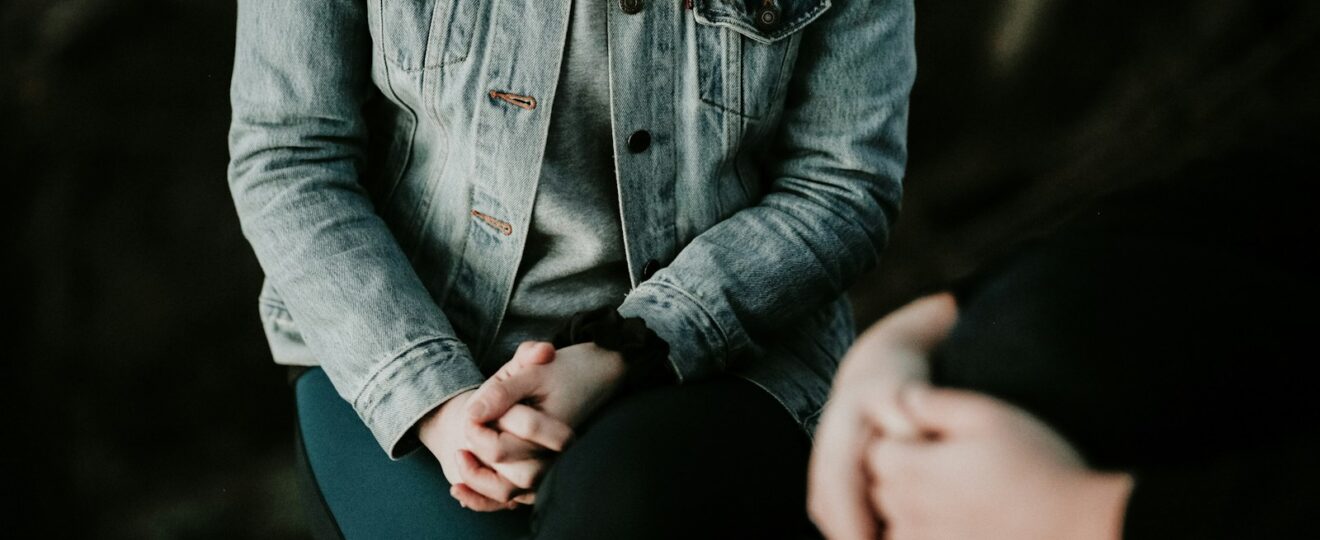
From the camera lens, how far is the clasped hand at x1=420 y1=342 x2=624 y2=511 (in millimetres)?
449

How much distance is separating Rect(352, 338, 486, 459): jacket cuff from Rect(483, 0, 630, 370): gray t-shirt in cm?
7

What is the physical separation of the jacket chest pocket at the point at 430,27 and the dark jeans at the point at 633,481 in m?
0.20

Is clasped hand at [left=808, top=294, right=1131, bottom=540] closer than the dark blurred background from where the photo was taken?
Yes

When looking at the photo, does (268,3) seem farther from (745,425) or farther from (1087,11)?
(1087,11)

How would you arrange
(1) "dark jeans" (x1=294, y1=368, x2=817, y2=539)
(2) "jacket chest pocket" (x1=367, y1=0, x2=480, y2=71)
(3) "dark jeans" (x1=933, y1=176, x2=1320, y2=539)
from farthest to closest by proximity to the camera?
(2) "jacket chest pocket" (x1=367, y1=0, x2=480, y2=71)
(1) "dark jeans" (x1=294, y1=368, x2=817, y2=539)
(3) "dark jeans" (x1=933, y1=176, x2=1320, y2=539)

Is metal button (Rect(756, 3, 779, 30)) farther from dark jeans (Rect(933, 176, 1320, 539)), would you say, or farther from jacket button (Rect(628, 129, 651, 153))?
dark jeans (Rect(933, 176, 1320, 539))

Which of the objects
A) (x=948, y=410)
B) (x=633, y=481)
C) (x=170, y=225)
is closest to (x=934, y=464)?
(x=948, y=410)

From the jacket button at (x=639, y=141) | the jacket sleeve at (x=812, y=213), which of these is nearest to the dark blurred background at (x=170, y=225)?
the jacket sleeve at (x=812, y=213)

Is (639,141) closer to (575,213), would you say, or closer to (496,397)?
(575,213)

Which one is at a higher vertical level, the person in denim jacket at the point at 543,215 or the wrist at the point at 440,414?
the person in denim jacket at the point at 543,215

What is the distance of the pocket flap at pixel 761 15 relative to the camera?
52 cm

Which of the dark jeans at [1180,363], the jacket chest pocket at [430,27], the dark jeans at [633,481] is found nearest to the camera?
the dark jeans at [1180,363]

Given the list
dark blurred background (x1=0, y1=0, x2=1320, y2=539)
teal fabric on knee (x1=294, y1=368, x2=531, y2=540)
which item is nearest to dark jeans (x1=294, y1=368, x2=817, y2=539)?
teal fabric on knee (x1=294, y1=368, x2=531, y2=540)

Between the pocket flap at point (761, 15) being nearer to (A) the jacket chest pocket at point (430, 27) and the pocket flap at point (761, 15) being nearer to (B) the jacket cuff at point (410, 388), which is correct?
(A) the jacket chest pocket at point (430, 27)
